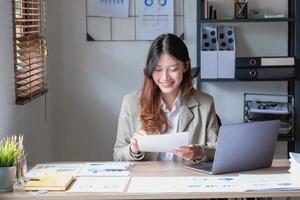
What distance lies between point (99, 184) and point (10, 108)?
785 millimetres

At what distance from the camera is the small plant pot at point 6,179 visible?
83.3 inches

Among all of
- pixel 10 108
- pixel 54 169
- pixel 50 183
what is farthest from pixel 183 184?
pixel 10 108

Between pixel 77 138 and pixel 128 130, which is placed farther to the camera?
pixel 77 138

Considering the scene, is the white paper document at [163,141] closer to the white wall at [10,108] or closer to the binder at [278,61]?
the white wall at [10,108]

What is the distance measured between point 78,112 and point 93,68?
34cm

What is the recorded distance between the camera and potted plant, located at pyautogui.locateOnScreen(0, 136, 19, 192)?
2117 mm

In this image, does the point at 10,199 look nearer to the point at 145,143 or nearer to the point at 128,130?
the point at 145,143

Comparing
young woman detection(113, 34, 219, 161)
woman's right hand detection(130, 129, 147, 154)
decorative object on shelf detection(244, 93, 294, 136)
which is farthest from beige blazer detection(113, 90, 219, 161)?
decorative object on shelf detection(244, 93, 294, 136)

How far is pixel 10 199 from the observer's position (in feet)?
6.76

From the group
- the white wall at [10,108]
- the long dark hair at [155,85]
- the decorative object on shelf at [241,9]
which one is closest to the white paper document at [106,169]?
the long dark hair at [155,85]

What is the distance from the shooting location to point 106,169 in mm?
2434

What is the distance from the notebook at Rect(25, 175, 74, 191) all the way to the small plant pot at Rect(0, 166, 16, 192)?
6cm

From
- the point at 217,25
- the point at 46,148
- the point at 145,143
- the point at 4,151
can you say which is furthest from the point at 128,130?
the point at 217,25

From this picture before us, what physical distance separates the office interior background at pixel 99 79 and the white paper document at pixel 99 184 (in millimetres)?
1675
